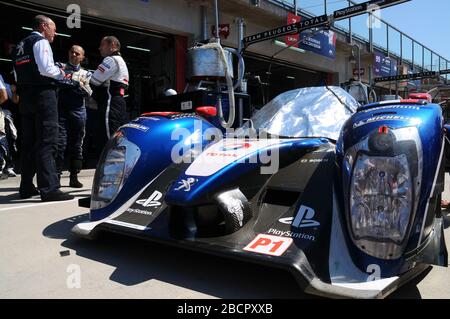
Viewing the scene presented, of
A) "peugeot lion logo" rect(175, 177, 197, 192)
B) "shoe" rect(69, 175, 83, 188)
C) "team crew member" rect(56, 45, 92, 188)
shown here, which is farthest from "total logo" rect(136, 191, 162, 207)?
"shoe" rect(69, 175, 83, 188)

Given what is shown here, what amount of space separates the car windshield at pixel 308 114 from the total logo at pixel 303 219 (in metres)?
0.87

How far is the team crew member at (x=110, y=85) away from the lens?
422 cm

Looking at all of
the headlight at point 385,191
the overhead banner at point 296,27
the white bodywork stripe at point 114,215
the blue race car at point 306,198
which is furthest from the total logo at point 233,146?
the overhead banner at point 296,27

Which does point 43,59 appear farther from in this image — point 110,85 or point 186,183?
point 186,183

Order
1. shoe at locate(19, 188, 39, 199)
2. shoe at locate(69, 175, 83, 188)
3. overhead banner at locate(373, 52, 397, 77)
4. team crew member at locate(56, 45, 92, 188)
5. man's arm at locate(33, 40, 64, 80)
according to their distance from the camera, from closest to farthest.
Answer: man's arm at locate(33, 40, 64, 80) → shoe at locate(19, 188, 39, 199) → team crew member at locate(56, 45, 92, 188) → shoe at locate(69, 175, 83, 188) → overhead banner at locate(373, 52, 397, 77)

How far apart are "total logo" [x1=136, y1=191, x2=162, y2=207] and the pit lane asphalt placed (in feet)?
0.91

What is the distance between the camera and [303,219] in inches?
81.2

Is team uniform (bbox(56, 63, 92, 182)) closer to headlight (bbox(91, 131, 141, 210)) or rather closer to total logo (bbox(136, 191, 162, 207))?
headlight (bbox(91, 131, 141, 210))

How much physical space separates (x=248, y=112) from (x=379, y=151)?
472cm

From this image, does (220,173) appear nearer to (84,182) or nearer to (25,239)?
(25,239)

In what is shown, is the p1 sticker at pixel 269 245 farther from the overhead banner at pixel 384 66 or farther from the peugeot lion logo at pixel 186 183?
the overhead banner at pixel 384 66

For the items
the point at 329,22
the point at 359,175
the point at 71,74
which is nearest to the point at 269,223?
the point at 359,175

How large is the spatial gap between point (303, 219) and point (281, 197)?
29cm

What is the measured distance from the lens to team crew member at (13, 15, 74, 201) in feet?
Answer: 12.5
